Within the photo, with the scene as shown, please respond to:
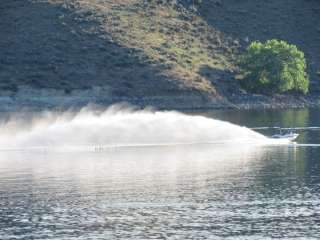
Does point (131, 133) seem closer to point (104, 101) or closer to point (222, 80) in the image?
point (104, 101)

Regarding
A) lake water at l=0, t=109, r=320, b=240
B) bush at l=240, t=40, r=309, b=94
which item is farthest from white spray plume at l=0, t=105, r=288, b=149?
bush at l=240, t=40, r=309, b=94

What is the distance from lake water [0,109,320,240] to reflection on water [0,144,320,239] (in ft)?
0.23

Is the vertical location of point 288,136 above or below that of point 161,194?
above

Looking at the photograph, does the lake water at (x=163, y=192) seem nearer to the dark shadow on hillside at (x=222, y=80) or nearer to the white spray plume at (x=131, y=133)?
the white spray plume at (x=131, y=133)

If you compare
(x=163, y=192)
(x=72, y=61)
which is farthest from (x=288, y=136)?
(x=72, y=61)

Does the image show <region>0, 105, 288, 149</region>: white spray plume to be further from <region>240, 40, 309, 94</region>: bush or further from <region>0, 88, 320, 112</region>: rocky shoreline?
<region>240, 40, 309, 94</region>: bush

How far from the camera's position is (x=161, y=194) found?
82.3 m

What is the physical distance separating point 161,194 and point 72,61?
109 m

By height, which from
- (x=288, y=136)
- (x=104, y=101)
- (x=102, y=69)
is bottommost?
(x=288, y=136)

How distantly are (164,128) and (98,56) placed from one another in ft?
225

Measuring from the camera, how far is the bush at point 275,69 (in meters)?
190

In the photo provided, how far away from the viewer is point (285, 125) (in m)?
140

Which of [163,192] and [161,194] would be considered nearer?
[161,194]

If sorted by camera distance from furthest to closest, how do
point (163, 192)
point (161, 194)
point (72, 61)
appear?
point (72, 61)
point (163, 192)
point (161, 194)
